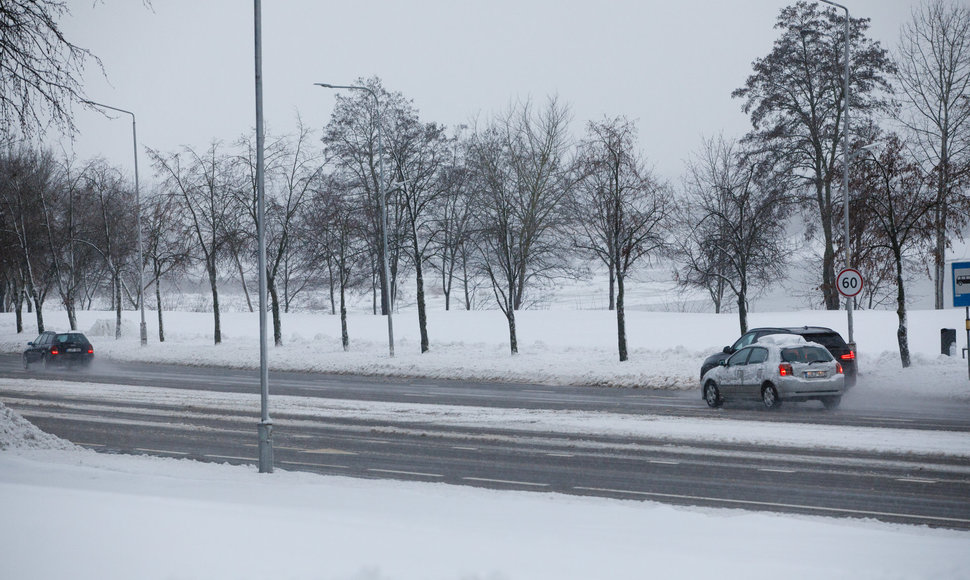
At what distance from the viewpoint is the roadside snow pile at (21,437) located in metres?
13.6

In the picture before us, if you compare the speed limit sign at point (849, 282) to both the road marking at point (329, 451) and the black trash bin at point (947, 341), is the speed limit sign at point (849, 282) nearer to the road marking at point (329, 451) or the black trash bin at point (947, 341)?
the black trash bin at point (947, 341)

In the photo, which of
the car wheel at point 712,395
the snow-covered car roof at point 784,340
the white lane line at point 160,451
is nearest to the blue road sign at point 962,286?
the snow-covered car roof at point 784,340

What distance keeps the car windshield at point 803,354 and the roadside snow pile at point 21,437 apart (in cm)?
1466

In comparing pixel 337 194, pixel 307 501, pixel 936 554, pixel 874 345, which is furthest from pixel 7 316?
pixel 936 554

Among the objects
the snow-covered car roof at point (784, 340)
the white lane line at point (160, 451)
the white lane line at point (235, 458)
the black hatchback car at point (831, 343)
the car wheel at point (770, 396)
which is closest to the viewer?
the white lane line at point (235, 458)

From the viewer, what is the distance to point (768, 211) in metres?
36.2

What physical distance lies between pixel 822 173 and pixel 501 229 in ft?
58.6

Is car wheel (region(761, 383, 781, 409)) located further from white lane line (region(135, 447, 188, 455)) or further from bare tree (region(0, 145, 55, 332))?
bare tree (region(0, 145, 55, 332))

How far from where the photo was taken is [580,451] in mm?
14773

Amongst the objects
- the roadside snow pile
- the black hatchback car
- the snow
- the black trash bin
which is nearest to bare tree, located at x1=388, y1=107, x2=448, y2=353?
the black hatchback car

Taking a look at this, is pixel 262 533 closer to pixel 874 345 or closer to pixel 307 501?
pixel 307 501

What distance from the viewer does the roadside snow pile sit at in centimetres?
1362

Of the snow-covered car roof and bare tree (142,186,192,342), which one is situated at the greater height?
bare tree (142,186,192,342)

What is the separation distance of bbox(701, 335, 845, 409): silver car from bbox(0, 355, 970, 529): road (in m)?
0.44
